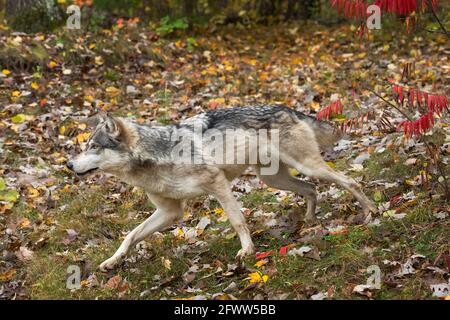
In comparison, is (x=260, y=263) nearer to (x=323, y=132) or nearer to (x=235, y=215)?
(x=235, y=215)

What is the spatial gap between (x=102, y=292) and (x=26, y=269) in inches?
45.6

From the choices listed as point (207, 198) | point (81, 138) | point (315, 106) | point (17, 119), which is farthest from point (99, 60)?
point (207, 198)

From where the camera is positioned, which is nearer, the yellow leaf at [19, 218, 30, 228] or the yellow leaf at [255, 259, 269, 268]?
the yellow leaf at [255, 259, 269, 268]

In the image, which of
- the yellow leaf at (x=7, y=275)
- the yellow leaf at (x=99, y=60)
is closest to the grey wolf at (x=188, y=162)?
the yellow leaf at (x=7, y=275)

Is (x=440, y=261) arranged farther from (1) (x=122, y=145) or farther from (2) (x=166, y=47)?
(2) (x=166, y=47)

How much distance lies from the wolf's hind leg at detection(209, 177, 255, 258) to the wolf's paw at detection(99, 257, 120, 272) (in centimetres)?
127

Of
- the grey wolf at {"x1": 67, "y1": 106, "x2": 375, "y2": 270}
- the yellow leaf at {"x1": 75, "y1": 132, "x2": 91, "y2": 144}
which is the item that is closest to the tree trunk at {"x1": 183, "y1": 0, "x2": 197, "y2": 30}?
the yellow leaf at {"x1": 75, "y1": 132, "x2": 91, "y2": 144}

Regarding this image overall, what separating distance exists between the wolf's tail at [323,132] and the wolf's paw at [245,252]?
167 centimetres

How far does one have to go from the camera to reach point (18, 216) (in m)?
8.30

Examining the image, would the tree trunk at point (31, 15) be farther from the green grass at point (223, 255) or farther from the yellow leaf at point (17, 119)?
the green grass at point (223, 255)

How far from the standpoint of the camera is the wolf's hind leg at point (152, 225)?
264 inches

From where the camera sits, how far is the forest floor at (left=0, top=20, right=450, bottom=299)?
19.7ft

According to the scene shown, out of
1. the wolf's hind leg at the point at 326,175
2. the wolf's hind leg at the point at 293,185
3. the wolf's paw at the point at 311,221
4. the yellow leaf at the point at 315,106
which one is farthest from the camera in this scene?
the yellow leaf at the point at 315,106

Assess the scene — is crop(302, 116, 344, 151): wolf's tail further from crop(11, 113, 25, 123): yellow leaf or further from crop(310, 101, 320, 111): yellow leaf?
crop(11, 113, 25, 123): yellow leaf
